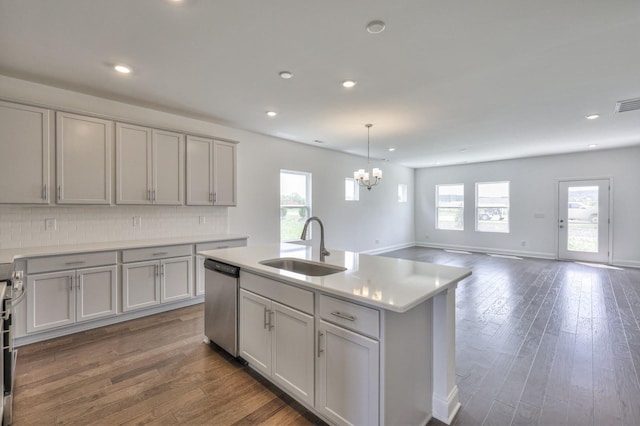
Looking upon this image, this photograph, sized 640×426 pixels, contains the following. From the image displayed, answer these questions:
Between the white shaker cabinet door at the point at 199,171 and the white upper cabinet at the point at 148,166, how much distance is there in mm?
106

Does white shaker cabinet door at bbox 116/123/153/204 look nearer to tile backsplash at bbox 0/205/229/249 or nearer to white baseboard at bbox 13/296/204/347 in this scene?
tile backsplash at bbox 0/205/229/249

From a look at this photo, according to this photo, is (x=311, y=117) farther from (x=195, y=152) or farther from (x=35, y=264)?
(x=35, y=264)

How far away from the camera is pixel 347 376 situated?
161 cm

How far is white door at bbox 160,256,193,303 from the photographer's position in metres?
3.58

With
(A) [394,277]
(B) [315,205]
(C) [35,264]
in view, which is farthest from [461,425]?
(B) [315,205]

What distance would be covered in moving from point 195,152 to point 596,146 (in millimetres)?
8074

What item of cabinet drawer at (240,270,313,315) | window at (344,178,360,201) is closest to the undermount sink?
cabinet drawer at (240,270,313,315)

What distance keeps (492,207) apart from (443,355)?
7.79 m

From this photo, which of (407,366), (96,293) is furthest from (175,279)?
(407,366)

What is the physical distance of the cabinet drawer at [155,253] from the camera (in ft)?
10.8

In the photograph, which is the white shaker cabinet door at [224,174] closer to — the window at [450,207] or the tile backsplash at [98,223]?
the tile backsplash at [98,223]

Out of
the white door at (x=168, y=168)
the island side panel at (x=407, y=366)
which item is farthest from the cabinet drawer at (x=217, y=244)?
the island side panel at (x=407, y=366)

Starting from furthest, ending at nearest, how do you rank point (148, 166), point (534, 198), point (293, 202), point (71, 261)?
point (534, 198) → point (293, 202) → point (148, 166) → point (71, 261)

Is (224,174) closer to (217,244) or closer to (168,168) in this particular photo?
(168,168)
